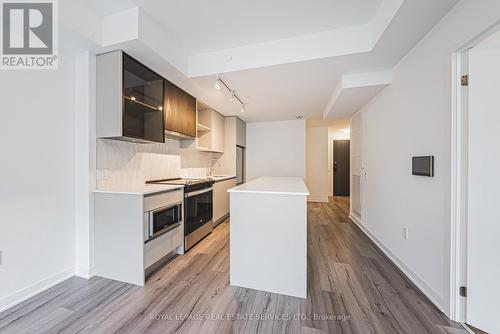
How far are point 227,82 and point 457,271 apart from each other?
119 inches

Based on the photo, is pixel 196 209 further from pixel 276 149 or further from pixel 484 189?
pixel 276 149

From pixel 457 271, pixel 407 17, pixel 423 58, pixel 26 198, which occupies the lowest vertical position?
pixel 457 271

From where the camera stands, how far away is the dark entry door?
7.22 meters

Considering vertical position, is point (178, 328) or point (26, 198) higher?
point (26, 198)

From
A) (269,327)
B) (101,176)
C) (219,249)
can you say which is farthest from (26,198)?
(269,327)

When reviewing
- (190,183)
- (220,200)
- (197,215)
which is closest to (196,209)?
(197,215)

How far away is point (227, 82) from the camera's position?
2773 millimetres

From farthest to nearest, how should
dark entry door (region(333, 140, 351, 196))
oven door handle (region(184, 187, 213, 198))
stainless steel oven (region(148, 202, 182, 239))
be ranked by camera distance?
dark entry door (region(333, 140, 351, 196)), oven door handle (region(184, 187, 213, 198)), stainless steel oven (region(148, 202, 182, 239))

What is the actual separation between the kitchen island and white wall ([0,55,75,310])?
5.70 feet

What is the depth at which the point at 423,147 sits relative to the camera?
1835 mm

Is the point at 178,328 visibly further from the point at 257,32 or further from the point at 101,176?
the point at 257,32
